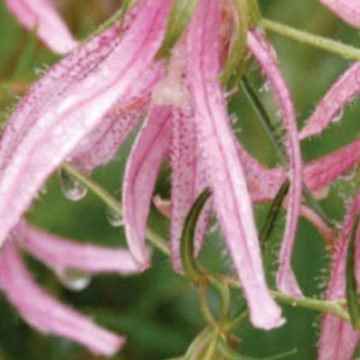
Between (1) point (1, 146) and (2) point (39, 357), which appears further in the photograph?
(2) point (39, 357)

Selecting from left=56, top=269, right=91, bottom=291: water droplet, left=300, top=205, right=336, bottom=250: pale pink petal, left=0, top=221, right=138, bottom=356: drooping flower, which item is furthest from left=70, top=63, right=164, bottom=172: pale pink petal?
left=56, top=269, right=91, bottom=291: water droplet

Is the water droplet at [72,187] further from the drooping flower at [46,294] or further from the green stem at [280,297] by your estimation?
the drooping flower at [46,294]

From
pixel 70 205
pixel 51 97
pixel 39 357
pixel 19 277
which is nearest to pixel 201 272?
pixel 51 97

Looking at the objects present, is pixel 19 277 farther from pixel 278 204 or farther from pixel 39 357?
pixel 278 204

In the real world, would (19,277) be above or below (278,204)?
above

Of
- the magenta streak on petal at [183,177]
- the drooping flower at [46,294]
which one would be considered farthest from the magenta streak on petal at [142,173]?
the drooping flower at [46,294]
